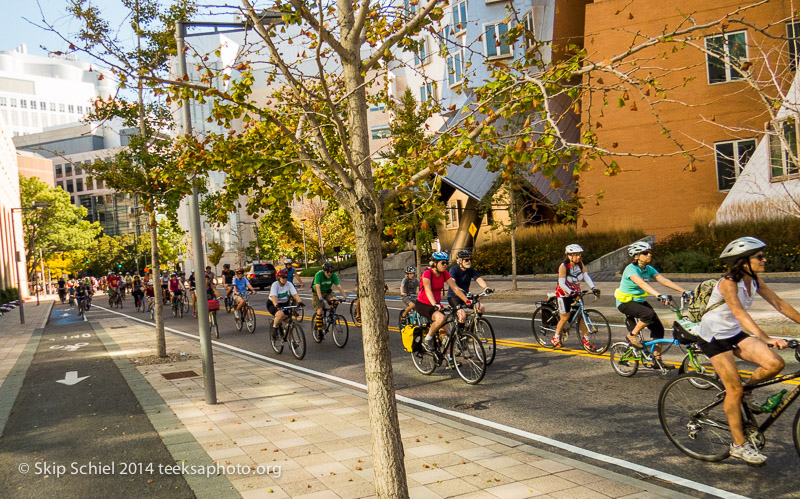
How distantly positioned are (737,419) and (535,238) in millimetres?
28463

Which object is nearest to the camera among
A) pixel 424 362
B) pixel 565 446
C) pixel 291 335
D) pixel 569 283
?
pixel 565 446

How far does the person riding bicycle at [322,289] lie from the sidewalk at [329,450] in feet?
14.9

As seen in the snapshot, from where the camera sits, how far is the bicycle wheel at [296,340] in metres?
12.8

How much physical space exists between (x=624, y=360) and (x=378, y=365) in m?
5.89

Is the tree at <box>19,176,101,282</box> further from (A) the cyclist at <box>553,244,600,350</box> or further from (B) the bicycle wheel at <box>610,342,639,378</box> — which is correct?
(B) the bicycle wheel at <box>610,342,639,378</box>

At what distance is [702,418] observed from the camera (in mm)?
5559

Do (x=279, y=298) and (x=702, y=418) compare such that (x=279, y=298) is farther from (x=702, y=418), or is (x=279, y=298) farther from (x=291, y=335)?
(x=702, y=418)

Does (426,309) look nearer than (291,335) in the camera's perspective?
Yes

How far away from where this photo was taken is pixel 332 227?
65.4m

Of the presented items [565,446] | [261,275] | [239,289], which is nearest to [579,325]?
[565,446]

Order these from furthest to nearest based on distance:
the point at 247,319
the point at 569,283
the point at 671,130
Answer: the point at 671,130 < the point at 247,319 < the point at 569,283

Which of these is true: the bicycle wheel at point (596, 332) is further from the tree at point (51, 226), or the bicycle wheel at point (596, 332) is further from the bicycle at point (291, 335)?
the tree at point (51, 226)

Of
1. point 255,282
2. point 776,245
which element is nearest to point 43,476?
point 776,245

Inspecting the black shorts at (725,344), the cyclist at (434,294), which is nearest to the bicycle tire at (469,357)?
the cyclist at (434,294)
